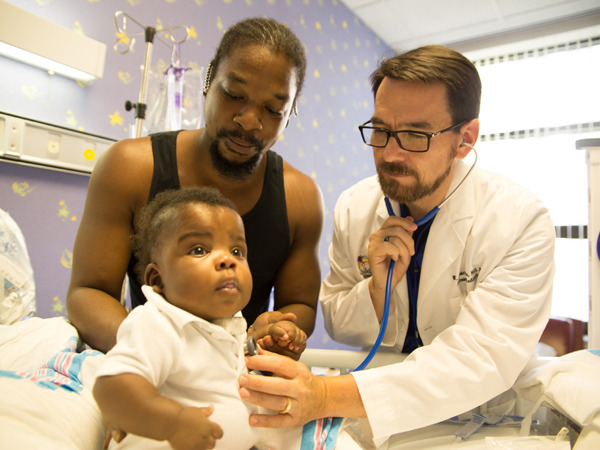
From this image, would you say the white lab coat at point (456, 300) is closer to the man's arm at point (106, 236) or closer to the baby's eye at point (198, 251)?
the baby's eye at point (198, 251)

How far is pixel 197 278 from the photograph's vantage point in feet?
2.51

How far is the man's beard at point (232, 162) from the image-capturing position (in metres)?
1.24

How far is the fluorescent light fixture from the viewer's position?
1.66m

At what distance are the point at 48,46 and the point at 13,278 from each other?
40.9 inches

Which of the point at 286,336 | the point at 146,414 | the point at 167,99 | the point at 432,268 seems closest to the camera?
the point at 146,414

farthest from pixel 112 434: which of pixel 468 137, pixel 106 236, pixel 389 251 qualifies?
pixel 468 137

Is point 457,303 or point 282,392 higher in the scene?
point 457,303

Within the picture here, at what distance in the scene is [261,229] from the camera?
1.37 meters

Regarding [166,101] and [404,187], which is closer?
[404,187]

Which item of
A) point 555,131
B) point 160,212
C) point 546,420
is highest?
point 555,131

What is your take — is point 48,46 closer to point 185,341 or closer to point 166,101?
point 166,101

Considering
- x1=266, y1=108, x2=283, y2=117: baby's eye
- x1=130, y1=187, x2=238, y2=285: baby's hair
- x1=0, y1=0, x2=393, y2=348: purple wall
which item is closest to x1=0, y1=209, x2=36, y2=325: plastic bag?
x1=0, y1=0, x2=393, y2=348: purple wall

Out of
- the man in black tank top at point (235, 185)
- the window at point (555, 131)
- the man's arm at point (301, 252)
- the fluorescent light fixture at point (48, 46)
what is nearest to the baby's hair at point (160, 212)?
the man in black tank top at point (235, 185)

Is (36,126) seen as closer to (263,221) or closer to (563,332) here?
(263,221)
